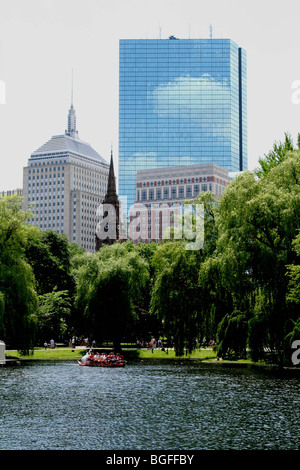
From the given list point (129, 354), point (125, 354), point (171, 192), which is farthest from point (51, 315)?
point (171, 192)

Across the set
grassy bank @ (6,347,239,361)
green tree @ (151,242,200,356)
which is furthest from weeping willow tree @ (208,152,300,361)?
grassy bank @ (6,347,239,361)

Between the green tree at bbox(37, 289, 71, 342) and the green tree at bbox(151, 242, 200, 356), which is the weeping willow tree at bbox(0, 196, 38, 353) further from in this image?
the green tree at bbox(37, 289, 71, 342)

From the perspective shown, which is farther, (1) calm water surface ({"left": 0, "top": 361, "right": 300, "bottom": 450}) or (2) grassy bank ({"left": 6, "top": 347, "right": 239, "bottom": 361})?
(2) grassy bank ({"left": 6, "top": 347, "right": 239, "bottom": 361})

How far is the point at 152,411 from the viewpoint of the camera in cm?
2916

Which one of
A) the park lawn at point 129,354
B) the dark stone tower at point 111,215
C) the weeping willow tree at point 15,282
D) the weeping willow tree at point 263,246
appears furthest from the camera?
the dark stone tower at point 111,215

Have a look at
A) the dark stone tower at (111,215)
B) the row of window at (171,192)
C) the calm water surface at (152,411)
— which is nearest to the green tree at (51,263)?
the calm water surface at (152,411)

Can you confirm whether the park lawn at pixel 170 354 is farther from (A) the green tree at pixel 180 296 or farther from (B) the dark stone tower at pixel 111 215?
(B) the dark stone tower at pixel 111 215

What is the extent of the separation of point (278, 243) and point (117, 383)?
1525cm

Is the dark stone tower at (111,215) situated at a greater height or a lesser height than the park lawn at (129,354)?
greater

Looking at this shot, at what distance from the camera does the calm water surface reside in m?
22.9

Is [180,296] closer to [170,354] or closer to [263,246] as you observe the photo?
[263,246]

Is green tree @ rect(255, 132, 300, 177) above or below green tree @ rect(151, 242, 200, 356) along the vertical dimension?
above

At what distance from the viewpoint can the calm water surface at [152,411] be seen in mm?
22938

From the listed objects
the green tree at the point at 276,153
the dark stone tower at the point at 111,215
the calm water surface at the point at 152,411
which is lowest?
the calm water surface at the point at 152,411
